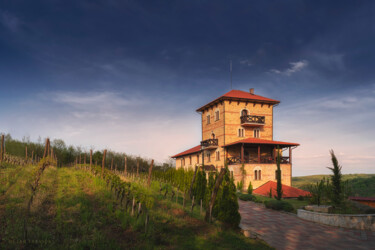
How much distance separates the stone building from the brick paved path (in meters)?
13.4

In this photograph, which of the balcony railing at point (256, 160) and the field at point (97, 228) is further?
the balcony railing at point (256, 160)

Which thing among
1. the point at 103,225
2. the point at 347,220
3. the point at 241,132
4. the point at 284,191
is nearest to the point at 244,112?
the point at 241,132

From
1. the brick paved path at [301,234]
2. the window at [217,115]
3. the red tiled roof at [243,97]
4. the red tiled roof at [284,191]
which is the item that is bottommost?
the red tiled roof at [284,191]

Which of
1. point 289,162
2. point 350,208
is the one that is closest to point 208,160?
point 289,162

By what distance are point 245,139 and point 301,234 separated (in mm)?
18920

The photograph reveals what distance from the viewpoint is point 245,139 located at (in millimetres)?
28984

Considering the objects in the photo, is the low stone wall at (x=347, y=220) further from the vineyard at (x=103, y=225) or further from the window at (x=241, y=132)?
the window at (x=241, y=132)

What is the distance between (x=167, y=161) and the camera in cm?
4809

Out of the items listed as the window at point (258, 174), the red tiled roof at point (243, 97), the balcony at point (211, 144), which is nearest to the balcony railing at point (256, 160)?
the window at point (258, 174)

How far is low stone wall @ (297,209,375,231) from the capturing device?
11.0 m

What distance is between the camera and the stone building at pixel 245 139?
2739 cm

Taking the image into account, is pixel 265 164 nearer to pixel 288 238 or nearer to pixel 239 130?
pixel 239 130

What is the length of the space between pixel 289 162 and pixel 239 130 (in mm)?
6422

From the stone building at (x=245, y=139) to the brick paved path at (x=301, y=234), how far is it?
44.1ft
